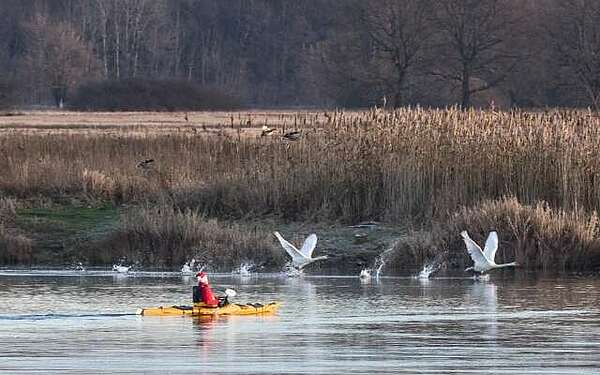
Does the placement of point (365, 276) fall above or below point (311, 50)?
below

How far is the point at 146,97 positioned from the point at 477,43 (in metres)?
15.9

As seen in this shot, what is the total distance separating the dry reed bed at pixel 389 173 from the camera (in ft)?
75.6

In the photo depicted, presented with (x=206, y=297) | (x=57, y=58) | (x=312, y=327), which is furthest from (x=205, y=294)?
(x=57, y=58)

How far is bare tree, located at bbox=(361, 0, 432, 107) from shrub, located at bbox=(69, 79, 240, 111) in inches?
327

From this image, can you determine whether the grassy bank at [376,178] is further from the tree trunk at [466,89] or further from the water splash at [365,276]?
the tree trunk at [466,89]

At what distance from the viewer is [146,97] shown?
257 ft

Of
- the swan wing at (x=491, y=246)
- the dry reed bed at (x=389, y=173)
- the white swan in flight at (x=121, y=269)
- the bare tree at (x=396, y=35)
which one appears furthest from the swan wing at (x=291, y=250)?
the bare tree at (x=396, y=35)

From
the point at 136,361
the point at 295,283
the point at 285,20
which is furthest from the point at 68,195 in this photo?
the point at 285,20

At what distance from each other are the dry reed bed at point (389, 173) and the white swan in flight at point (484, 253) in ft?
7.42

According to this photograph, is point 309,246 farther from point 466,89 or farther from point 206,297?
point 466,89

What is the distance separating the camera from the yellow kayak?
16578 mm

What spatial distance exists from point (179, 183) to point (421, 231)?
4837 millimetres

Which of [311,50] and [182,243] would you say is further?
[311,50]

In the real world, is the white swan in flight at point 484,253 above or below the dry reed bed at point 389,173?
below
